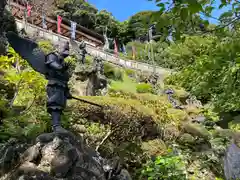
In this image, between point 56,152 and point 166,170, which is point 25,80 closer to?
point 166,170

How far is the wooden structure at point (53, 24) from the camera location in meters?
26.2

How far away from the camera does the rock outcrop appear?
380 centimetres

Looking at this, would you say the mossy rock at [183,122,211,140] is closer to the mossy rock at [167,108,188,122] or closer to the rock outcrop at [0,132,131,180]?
the mossy rock at [167,108,188,122]

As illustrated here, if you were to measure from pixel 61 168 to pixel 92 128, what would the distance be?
4537 mm

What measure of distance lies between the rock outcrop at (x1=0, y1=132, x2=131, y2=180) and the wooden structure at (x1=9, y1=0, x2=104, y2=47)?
2140cm

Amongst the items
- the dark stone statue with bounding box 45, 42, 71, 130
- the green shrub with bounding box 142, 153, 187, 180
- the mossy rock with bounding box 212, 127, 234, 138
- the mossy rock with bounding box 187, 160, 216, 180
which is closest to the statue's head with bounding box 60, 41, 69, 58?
the dark stone statue with bounding box 45, 42, 71, 130

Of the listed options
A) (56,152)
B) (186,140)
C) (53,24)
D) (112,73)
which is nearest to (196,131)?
(186,140)

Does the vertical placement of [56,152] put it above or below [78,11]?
below

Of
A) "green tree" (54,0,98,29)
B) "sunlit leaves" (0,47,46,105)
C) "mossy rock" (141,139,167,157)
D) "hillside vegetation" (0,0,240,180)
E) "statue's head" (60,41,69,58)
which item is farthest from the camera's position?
"green tree" (54,0,98,29)

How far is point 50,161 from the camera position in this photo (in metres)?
3.95

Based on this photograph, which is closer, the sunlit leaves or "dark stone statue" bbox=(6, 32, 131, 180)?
"dark stone statue" bbox=(6, 32, 131, 180)

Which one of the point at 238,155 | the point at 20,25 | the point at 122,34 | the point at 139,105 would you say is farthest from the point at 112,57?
the point at 238,155

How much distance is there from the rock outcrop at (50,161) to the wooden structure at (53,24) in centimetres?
2140

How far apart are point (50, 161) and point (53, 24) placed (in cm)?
2788
